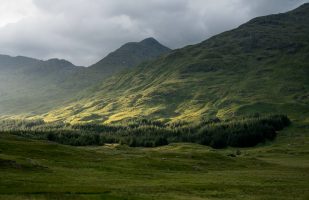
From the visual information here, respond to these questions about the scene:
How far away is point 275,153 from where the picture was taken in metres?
173

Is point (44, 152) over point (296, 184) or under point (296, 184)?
over

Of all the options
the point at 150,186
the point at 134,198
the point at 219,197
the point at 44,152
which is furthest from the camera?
the point at 44,152

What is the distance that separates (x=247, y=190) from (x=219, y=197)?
354 inches

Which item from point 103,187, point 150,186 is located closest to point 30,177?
point 103,187

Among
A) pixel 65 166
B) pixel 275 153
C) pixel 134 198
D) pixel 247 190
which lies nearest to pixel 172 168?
pixel 65 166

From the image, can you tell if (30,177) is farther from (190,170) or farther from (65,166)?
(190,170)

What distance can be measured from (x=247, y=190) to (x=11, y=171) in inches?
1463

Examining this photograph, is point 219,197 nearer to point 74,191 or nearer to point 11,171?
point 74,191

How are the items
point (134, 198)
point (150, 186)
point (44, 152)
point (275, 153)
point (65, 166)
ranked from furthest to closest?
point (275, 153)
point (44, 152)
point (65, 166)
point (150, 186)
point (134, 198)

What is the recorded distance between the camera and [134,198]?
49781mm

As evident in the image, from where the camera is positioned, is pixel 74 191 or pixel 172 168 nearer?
pixel 74 191

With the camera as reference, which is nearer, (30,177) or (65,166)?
(30,177)

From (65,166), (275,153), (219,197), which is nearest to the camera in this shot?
(219,197)

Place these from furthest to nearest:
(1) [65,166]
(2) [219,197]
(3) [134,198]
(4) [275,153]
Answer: (4) [275,153] → (1) [65,166] → (2) [219,197] → (3) [134,198]
